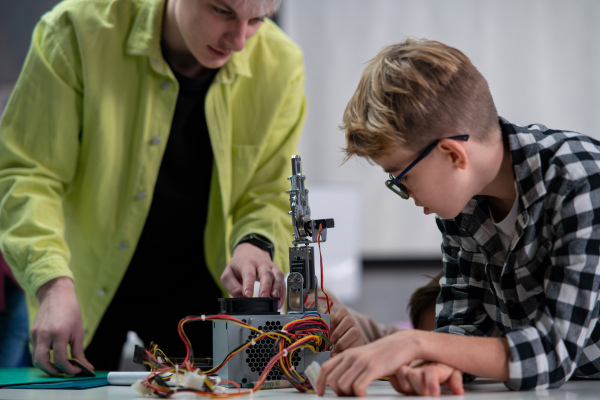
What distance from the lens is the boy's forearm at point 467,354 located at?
97cm

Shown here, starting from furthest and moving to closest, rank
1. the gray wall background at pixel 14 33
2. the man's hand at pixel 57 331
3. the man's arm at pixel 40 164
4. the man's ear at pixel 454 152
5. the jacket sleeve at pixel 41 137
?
the gray wall background at pixel 14 33 → the jacket sleeve at pixel 41 137 → the man's arm at pixel 40 164 → the man's hand at pixel 57 331 → the man's ear at pixel 454 152

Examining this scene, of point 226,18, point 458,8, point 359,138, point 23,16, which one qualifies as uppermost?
point 458,8

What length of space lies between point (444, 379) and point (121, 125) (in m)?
1.11

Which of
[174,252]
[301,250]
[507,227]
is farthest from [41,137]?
[507,227]

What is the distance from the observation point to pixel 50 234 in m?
1.47

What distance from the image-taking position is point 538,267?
1117 millimetres

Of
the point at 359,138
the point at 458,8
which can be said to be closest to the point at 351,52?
the point at 458,8

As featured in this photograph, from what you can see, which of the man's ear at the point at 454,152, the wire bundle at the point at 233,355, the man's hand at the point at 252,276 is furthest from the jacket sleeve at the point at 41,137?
the man's ear at the point at 454,152

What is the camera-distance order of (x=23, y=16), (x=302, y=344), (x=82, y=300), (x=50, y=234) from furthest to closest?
(x=23, y=16)
(x=82, y=300)
(x=50, y=234)
(x=302, y=344)

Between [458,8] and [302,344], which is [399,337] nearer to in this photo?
[302,344]

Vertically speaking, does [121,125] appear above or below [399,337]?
above

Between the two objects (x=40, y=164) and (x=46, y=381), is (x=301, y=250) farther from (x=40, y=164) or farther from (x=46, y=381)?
(x=40, y=164)

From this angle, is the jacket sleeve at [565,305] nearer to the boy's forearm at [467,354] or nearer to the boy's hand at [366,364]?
the boy's forearm at [467,354]

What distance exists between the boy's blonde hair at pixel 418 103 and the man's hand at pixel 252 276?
389 mm
